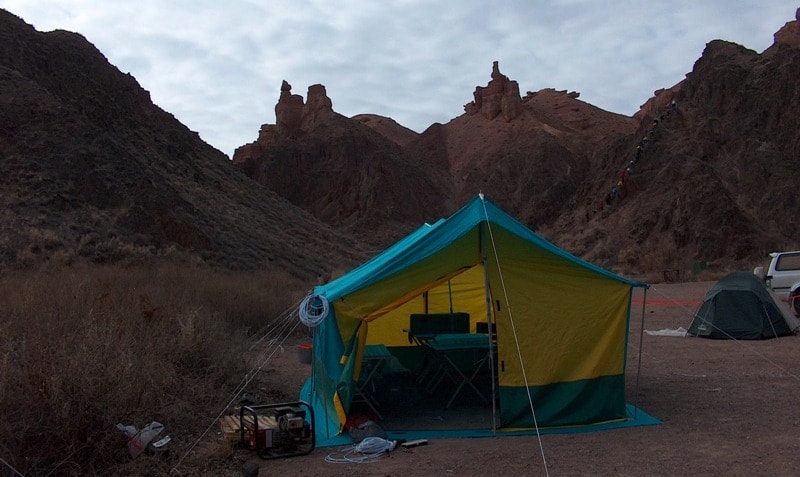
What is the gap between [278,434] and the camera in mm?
6293

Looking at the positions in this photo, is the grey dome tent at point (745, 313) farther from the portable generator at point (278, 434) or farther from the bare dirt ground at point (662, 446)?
the portable generator at point (278, 434)

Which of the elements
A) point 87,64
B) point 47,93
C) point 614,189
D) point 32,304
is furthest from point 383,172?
point 32,304

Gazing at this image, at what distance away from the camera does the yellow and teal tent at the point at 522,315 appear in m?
6.91

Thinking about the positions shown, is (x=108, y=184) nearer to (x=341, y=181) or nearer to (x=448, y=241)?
(x=448, y=241)

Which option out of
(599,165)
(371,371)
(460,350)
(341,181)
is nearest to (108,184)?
(371,371)

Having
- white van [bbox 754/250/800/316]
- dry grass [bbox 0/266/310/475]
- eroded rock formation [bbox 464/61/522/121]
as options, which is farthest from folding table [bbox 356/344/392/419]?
eroded rock formation [bbox 464/61/522/121]

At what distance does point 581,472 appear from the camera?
5.46 meters

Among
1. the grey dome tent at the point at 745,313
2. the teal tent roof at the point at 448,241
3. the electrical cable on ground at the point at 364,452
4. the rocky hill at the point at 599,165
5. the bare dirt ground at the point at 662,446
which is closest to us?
the bare dirt ground at the point at 662,446

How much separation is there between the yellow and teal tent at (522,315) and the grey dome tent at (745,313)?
20.5 feet

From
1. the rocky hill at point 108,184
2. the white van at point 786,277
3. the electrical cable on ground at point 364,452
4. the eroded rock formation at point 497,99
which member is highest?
the eroded rock formation at point 497,99

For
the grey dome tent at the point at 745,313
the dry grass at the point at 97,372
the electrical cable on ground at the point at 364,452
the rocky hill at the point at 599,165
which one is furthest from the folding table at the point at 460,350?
the rocky hill at the point at 599,165

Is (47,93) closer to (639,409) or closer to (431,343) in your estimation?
(431,343)

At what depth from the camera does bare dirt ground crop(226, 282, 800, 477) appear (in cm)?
558

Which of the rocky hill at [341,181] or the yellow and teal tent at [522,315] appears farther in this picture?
the rocky hill at [341,181]
